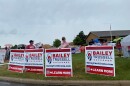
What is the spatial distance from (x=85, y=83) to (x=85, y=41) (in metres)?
108

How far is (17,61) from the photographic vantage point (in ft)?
59.0

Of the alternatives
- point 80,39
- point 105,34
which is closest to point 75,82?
point 105,34

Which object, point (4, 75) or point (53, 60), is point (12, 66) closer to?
point (4, 75)

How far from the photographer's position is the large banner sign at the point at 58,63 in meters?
14.7

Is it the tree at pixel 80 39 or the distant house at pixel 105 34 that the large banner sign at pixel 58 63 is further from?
the distant house at pixel 105 34

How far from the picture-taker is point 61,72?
14.9m

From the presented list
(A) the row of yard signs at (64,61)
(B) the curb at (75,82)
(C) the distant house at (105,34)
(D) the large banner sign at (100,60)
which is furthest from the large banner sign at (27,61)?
(C) the distant house at (105,34)

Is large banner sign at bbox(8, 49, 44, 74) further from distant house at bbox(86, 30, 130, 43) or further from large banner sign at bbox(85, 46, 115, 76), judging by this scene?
distant house at bbox(86, 30, 130, 43)

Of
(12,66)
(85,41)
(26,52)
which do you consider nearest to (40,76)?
(26,52)

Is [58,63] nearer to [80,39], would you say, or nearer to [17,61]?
[17,61]

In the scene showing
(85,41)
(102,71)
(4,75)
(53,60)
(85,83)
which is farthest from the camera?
(85,41)

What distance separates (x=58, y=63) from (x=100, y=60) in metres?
1.91

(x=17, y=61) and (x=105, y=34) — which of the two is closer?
(x=17, y=61)

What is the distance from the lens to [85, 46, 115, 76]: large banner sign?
13.6m
